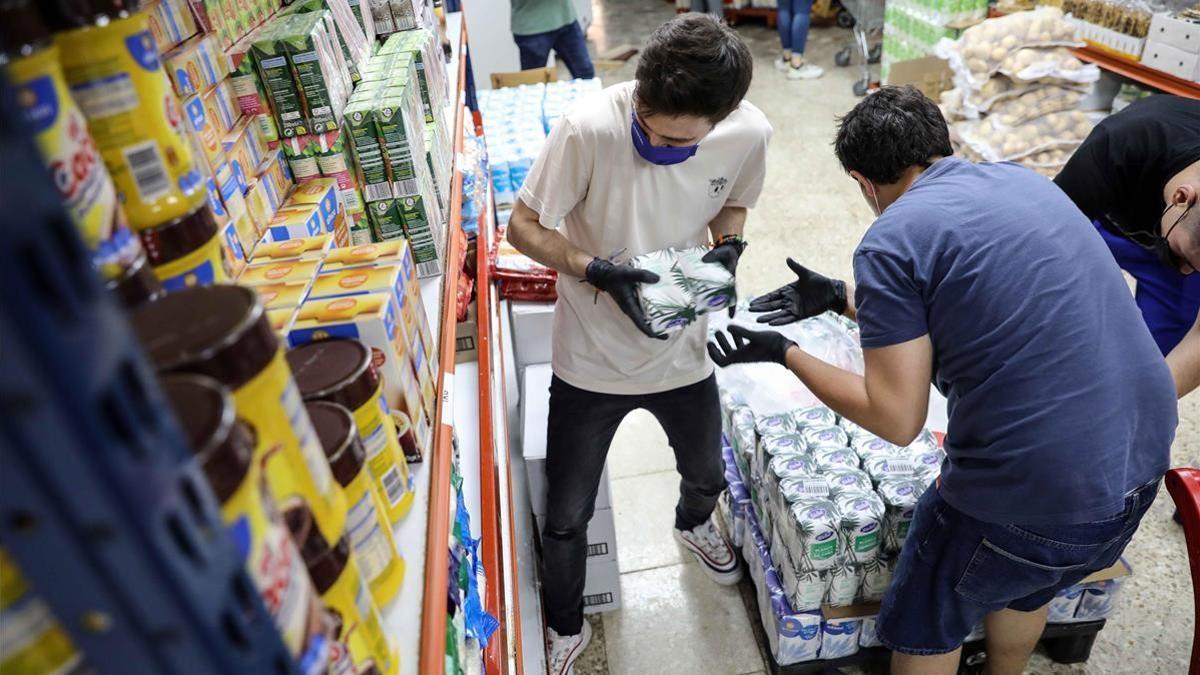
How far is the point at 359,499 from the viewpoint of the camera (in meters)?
0.83

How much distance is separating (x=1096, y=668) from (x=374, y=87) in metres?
2.83

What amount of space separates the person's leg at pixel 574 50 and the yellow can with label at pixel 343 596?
19.3 ft

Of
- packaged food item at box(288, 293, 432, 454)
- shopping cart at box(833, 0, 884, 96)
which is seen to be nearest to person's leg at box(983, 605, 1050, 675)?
packaged food item at box(288, 293, 432, 454)

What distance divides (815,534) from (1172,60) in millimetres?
3864

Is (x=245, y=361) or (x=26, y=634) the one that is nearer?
(x=26, y=634)

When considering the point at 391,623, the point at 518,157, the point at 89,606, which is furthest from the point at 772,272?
the point at 89,606

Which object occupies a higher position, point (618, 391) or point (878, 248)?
point (878, 248)

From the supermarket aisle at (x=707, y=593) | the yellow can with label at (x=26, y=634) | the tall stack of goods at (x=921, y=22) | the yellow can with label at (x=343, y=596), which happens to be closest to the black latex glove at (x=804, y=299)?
the supermarket aisle at (x=707, y=593)

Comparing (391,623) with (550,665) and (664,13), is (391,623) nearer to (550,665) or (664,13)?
(550,665)

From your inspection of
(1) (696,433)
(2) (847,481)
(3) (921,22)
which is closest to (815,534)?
(2) (847,481)

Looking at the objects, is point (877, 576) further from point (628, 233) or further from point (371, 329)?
point (371, 329)

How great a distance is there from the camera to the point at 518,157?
3.85m

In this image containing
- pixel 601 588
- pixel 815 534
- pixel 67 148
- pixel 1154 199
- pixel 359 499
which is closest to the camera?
pixel 67 148

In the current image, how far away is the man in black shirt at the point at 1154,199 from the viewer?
213 cm
